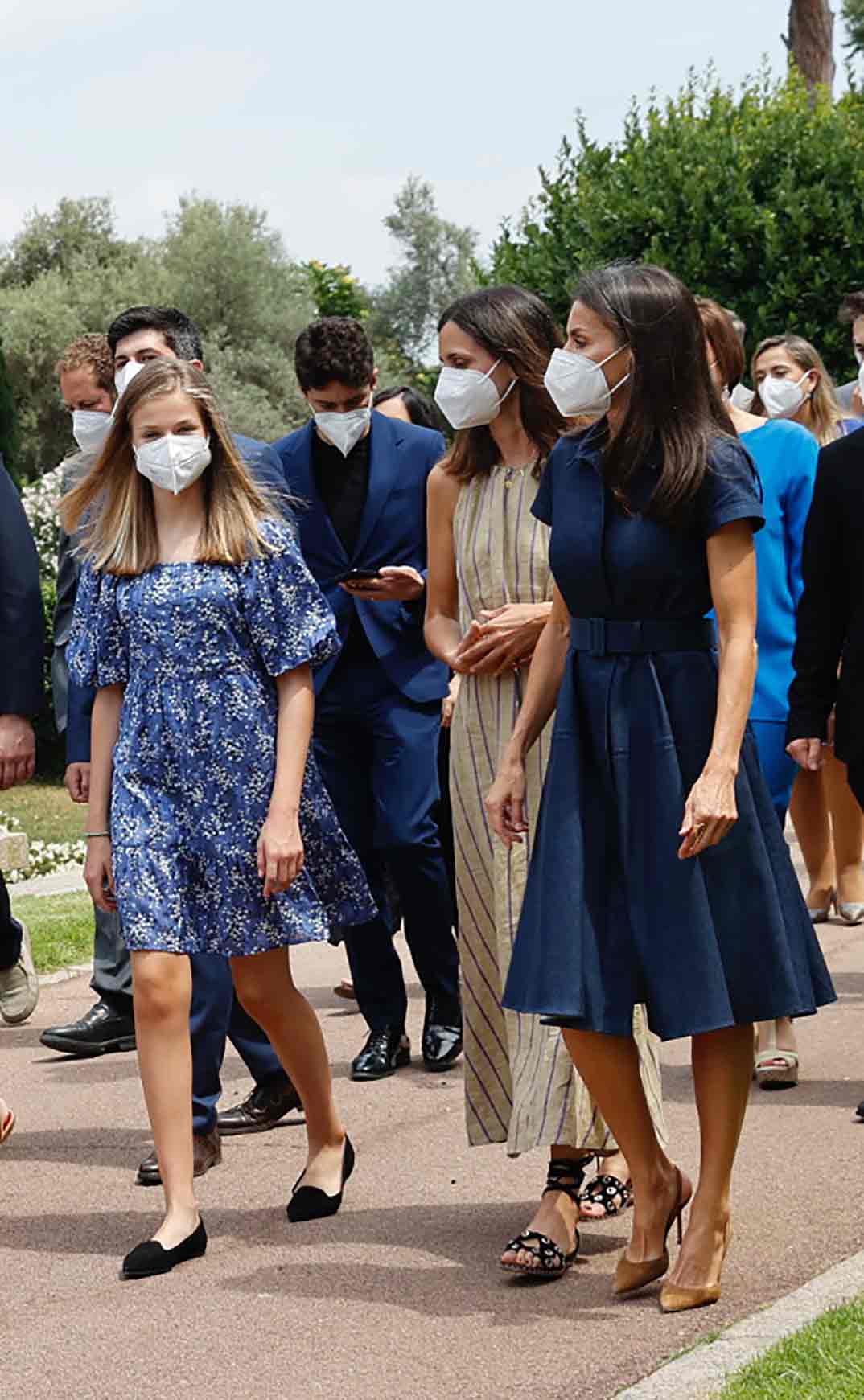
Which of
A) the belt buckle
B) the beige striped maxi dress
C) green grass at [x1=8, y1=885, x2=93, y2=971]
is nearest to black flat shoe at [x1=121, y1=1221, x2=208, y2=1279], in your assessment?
the beige striped maxi dress

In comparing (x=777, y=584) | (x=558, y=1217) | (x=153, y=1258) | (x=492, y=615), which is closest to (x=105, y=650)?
(x=492, y=615)

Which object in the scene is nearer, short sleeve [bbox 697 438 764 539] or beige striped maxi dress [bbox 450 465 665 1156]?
short sleeve [bbox 697 438 764 539]

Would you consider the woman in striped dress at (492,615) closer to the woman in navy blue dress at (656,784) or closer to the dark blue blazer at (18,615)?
the woman in navy blue dress at (656,784)

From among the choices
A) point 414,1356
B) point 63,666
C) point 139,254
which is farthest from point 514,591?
point 139,254

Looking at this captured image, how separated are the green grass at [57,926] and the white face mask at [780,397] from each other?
3550mm

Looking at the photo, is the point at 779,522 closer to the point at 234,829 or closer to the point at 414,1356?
the point at 234,829

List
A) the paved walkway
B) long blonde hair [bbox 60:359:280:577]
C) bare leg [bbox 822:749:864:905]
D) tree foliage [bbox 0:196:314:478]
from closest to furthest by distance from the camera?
the paved walkway < long blonde hair [bbox 60:359:280:577] < bare leg [bbox 822:749:864:905] < tree foliage [bbox 0:196:314:478]

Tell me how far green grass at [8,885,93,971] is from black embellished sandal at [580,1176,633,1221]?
4.20 m

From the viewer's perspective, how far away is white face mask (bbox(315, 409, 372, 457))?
6793 mm

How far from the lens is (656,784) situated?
432 centimetres

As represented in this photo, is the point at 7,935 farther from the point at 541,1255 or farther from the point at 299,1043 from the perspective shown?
the point at 541,1255

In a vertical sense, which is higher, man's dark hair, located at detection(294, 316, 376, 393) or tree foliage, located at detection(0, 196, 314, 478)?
tree foliage, located at detection(0, 196, 314, 478)

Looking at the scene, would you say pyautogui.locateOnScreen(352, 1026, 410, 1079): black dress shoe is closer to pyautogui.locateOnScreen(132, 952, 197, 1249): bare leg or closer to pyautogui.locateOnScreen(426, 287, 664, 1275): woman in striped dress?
pyautogui.locateOnScreen(426, 287, 664, 1275): woman in striped dress

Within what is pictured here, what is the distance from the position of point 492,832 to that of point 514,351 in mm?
1181
